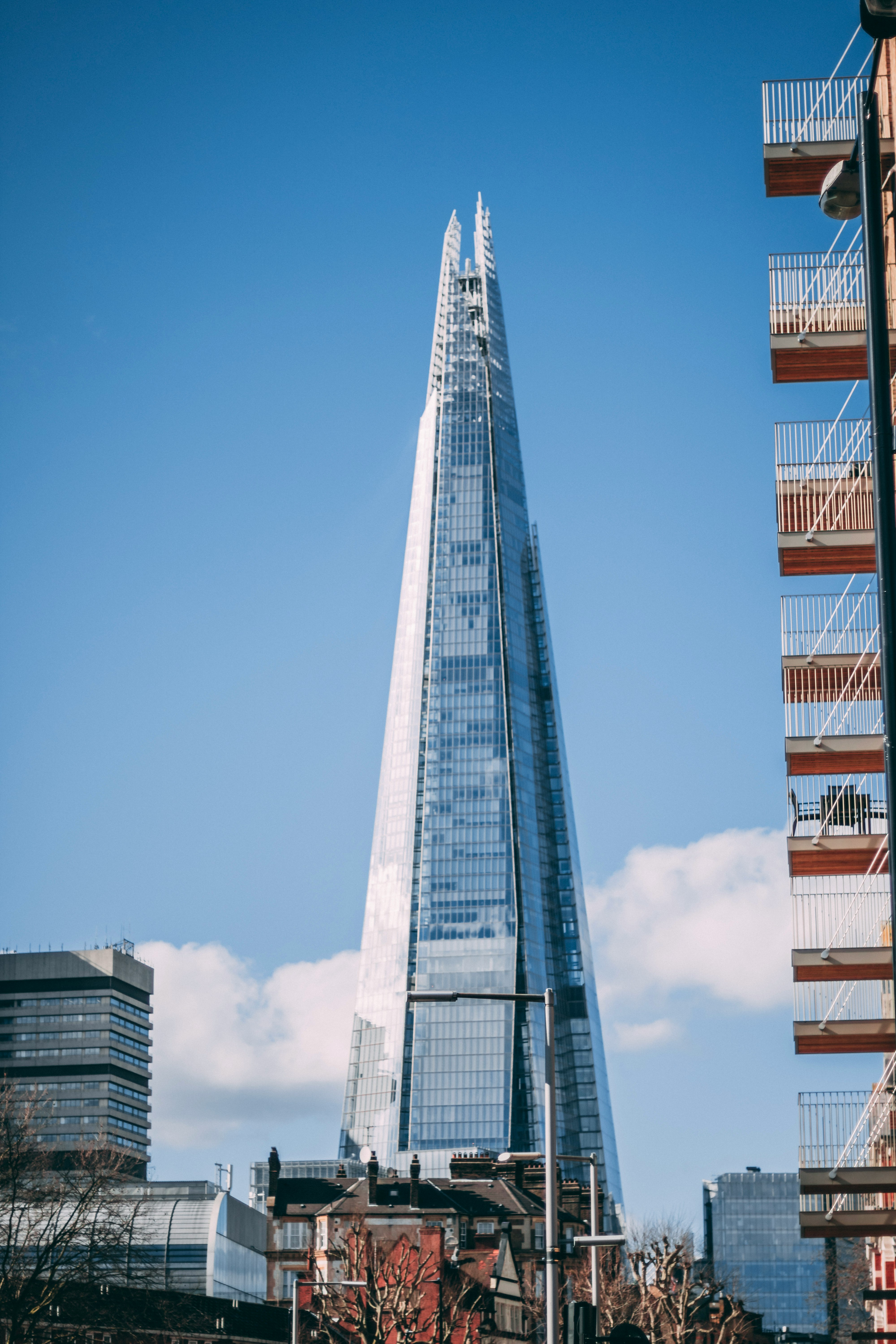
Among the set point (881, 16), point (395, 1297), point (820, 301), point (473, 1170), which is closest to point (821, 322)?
point (820, 301)

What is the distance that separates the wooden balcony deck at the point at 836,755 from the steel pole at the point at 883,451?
64.5 ft

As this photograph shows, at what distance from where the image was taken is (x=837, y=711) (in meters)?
38.3

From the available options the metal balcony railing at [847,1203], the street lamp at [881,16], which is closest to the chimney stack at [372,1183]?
the metal balcony railing at [847,1203]

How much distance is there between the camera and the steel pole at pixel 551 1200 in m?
28.0

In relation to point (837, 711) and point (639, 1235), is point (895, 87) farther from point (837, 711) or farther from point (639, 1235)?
point (639, 1235)

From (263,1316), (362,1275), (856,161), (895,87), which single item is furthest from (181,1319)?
(856,161)

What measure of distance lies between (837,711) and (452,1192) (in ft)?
304

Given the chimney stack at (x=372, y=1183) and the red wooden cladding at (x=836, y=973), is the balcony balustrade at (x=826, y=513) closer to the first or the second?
the red wooden cladding at (x=836, y=973)

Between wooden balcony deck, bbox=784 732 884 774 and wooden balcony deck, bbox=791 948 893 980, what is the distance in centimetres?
393

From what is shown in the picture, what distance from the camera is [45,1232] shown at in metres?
66.2

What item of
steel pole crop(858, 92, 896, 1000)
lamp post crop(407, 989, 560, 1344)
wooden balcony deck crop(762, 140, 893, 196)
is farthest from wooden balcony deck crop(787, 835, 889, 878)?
steel pole crop(858, 92, 896, 1000)

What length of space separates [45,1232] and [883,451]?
58431 mm

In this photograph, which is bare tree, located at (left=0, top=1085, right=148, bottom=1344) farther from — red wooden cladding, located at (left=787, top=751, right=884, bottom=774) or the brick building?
the brick building

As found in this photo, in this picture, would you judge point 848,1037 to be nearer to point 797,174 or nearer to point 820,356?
point 820,356
